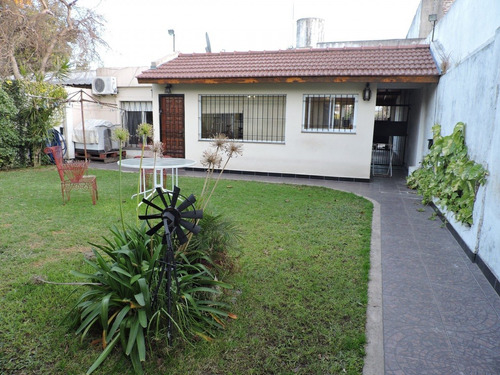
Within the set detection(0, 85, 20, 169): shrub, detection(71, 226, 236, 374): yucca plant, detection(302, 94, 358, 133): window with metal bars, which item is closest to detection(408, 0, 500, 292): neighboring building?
detection(302, 94, 358, 133): window with metal bars

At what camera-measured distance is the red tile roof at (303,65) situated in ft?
30.4

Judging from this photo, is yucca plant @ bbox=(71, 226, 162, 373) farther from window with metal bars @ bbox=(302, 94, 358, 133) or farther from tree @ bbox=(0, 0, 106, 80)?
tree @ bbox=(0, 0, 106, 80)

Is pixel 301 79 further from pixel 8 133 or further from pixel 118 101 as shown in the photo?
pixel 8 133

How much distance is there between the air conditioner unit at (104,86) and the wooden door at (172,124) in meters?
3.79

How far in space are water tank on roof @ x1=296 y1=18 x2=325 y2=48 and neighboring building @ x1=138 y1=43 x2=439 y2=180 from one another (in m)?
5.40

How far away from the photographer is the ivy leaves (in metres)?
4.54

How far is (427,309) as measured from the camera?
130 inches

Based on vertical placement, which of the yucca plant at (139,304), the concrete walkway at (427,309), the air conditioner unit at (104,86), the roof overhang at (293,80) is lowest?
the concrete walkway at (427,309)

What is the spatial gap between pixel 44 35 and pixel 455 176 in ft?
50.3

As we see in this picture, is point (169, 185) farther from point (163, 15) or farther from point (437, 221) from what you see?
point (163, 15)

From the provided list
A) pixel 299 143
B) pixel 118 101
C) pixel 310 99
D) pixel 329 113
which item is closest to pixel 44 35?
pixel 118 101

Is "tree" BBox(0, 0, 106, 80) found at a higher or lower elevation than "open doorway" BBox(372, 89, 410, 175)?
higher

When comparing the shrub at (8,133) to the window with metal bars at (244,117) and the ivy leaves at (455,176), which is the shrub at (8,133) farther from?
the ivy leaves at (455,176)

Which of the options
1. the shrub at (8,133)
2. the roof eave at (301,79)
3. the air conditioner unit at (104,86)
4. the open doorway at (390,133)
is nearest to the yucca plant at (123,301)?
the roof eave at (301,79)
